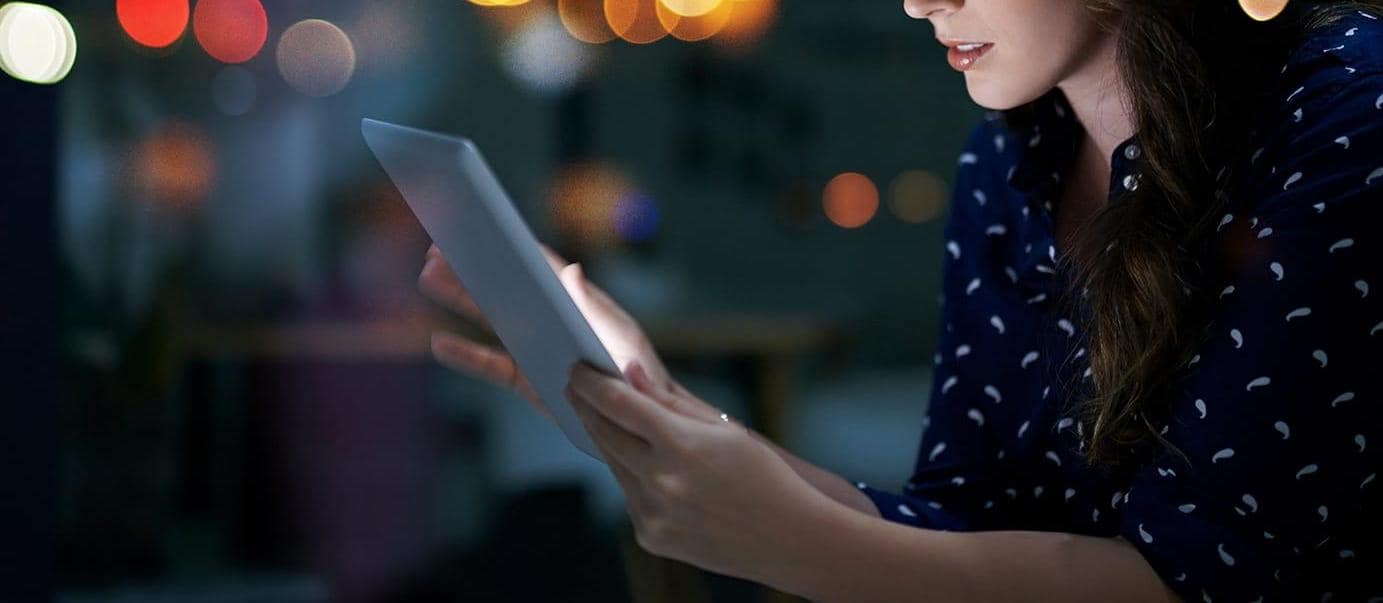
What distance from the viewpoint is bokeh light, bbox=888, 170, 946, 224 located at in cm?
192

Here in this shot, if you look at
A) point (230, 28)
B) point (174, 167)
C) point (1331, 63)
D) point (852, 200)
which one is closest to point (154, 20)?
point (230, 28)

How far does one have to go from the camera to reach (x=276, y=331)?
1.88 meters

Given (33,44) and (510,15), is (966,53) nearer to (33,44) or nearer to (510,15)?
(33,44)

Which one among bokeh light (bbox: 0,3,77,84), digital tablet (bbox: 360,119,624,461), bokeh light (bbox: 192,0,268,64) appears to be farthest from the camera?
bokeh light (bbox: 192,0,268,64)

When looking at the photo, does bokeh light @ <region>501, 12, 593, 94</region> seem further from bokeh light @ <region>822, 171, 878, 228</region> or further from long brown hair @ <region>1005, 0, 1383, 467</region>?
long brown hair @ <region>1005, 0, 1383, 467</region>

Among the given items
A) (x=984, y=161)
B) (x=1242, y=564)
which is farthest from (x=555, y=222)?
(x=1242, y=564)

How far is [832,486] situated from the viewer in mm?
834

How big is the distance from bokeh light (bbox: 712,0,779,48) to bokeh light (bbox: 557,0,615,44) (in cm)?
18

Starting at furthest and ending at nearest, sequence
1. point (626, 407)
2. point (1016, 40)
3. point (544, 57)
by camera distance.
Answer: point (544, 57)
point (1016, 40)
point (626, 407)

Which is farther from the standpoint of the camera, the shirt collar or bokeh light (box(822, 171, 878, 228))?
bokeh light (box(822, 171, 878, 228))

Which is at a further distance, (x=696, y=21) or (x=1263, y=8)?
(x=696, y=21)

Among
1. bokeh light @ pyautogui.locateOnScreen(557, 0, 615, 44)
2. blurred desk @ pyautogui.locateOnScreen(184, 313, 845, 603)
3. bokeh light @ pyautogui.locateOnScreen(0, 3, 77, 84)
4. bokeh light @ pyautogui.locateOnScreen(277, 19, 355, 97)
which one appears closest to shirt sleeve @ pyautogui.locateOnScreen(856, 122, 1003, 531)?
bokeh light @ pyautogui.locateOnScreen(0, 3, 77, 84)

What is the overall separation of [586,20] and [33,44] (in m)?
0.90

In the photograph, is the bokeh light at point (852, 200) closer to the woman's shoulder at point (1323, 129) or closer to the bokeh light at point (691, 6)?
the bokeh light at point (691, 6)
